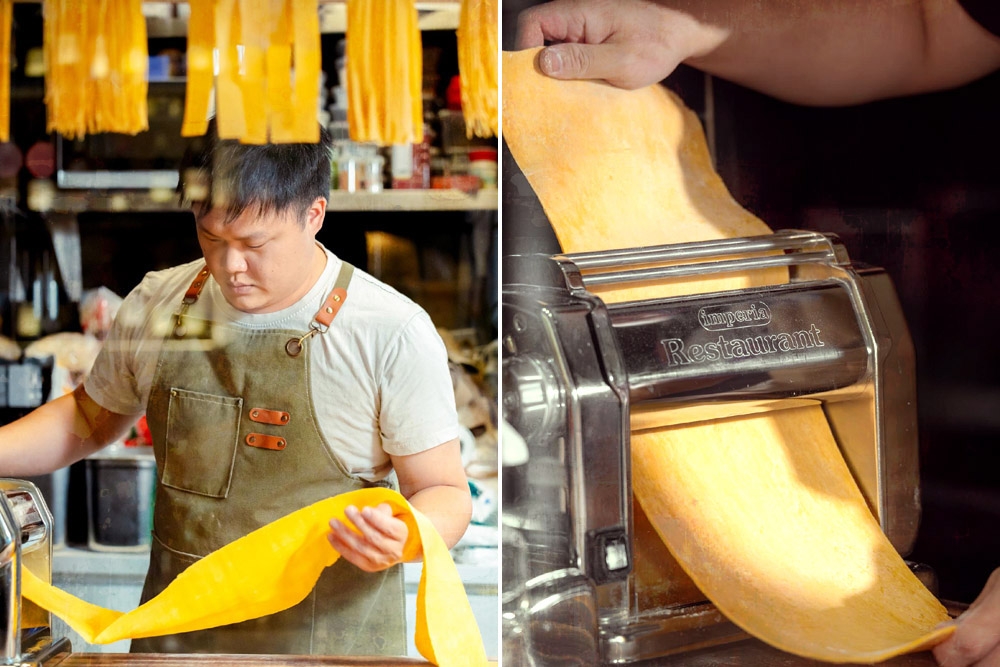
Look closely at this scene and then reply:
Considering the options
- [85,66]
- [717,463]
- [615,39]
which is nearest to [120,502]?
[85,66]

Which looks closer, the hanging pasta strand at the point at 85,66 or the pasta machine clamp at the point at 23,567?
the pasta machine clamp at the point at 23,567

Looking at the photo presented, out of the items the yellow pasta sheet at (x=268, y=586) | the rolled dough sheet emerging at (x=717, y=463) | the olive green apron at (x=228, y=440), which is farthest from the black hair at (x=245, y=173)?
the yellow pasta sheet at (x=268, y=586)

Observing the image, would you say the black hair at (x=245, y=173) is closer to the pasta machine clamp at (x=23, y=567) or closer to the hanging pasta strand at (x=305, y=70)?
the hanging pasta strand at (x=305, y=70)

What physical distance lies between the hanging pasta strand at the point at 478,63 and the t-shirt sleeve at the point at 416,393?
1.01ft

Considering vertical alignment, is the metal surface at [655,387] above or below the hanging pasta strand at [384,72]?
below

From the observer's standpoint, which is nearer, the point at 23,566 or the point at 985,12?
Answer: the point at 23,566

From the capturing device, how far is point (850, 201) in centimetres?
136

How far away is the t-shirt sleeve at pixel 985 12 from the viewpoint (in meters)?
1.34

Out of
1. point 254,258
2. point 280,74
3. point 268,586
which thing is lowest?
point 268,586

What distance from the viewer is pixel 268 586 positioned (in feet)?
4.22

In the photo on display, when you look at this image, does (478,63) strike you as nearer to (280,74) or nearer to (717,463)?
(280,74)

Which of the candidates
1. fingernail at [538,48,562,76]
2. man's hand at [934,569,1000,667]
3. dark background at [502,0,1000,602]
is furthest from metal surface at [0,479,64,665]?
man's hand at [934,569,1000,667]

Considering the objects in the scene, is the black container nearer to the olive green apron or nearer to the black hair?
the olive green apron

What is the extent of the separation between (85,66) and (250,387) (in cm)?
53
